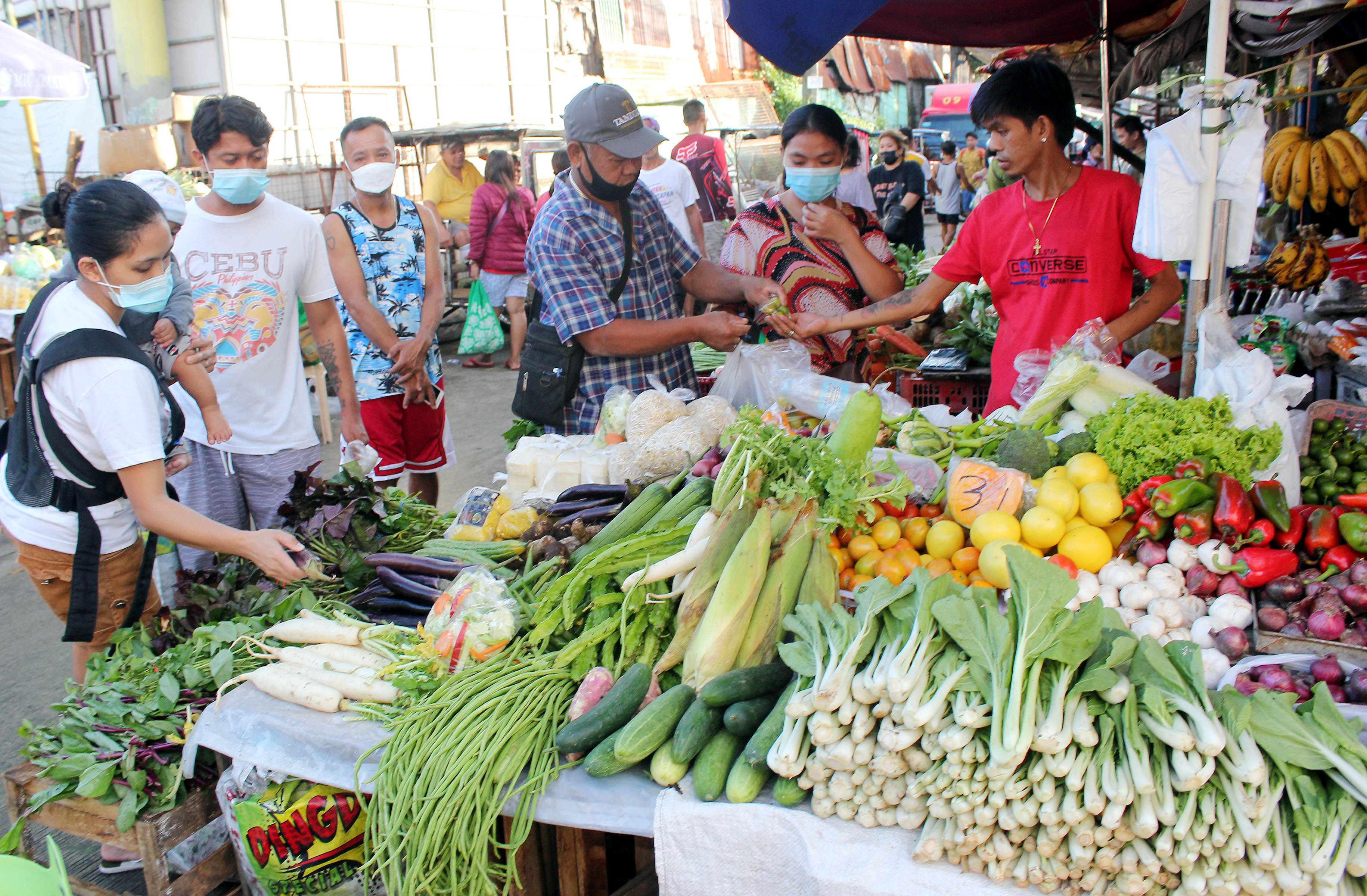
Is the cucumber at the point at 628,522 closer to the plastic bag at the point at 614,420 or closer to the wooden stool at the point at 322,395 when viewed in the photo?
the plastic bag at the point at 614,420

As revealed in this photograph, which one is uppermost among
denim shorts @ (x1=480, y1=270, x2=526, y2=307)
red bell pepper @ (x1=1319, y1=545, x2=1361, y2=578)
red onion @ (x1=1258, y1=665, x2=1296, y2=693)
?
denim shorts @ (x1=480, y1=270, x2=526, y2=307)

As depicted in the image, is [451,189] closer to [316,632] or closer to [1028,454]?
[316,632]

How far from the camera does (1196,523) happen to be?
226 centimetres

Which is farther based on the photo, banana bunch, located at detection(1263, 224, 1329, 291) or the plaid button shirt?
banana bunch, located at detection(1263, 224, 1329, 291)

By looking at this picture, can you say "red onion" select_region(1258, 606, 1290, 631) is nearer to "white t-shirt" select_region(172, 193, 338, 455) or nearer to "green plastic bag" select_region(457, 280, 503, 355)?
"white t-shirt" select_region(172, 193, 338, 455)

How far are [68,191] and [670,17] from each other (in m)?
20.2

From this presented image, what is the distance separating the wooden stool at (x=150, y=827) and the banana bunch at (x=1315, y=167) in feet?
18.3

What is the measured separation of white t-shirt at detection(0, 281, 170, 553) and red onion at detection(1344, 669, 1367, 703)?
299 cm

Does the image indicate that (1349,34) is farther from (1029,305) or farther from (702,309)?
(702,309)

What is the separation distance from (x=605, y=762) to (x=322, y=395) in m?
6.30

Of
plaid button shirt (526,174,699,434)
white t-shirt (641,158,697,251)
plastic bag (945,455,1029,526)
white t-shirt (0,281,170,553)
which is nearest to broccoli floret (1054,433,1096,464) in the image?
plastic bag (945,455,1029,526)

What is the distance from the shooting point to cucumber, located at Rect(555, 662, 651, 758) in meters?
1.98

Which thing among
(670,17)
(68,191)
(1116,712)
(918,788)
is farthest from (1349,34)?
(670,17)

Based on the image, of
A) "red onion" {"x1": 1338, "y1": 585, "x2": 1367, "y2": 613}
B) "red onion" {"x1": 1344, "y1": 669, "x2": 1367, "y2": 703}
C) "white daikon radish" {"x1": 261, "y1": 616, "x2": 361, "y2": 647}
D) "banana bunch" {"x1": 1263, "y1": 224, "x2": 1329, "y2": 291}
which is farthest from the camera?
"banana bunch" {"x1": 1263, "y1": 224, "x2": 1329, "y2": 291}
